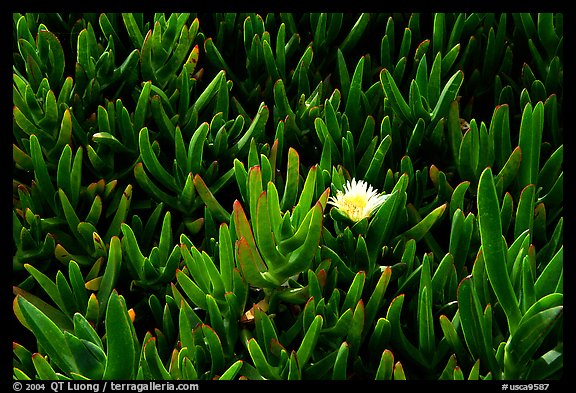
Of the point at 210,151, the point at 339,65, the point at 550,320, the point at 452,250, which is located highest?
the point at 339,65

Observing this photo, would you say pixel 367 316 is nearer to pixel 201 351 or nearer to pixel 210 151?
pixel 201 351

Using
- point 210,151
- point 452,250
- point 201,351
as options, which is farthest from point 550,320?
point 210,151

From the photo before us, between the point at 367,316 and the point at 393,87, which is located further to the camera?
the point at 393,87

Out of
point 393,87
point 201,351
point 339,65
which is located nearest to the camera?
point 201,351

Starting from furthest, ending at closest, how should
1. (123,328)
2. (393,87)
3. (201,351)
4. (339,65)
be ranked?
1. (339,65)
2. (393,87)
3. (201,351)
4. (123,328)

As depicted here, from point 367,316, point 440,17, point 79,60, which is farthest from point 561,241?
point 79,60

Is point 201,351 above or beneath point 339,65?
beneath
